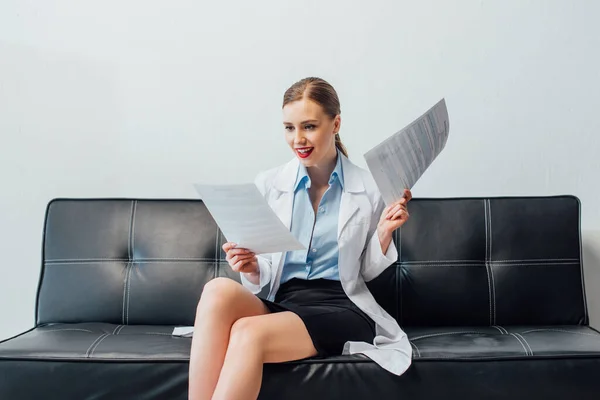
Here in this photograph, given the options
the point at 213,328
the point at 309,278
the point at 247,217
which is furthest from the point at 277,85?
the point at 213,328

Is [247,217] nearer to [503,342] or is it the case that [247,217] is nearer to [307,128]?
[307,128]

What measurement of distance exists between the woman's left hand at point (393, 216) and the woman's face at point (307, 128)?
24 cm

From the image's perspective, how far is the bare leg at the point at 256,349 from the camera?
149 centimetres

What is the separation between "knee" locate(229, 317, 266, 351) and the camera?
156cm

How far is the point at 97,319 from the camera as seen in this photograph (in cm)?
212

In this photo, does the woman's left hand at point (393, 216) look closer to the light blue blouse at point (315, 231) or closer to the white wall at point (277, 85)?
the light blue blouse at point (315, 231)

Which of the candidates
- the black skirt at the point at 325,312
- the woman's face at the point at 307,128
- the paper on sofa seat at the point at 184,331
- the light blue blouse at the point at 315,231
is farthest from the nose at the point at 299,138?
the paper on sofa seat at the point at 184,331

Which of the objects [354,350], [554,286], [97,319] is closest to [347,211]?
[354,350]

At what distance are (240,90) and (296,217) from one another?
2.24ft

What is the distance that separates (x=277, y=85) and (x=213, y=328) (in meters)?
1.10

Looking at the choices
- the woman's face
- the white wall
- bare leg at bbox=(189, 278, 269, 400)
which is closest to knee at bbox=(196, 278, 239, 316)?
bare leg at bbox=(189, 278, 269, 400)

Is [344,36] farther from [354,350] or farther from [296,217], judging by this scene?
[354,350]

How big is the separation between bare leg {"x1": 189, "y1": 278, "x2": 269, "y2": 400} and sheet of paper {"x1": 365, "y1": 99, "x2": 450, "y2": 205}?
44 centimetres

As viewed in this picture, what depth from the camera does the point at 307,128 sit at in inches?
72.8
